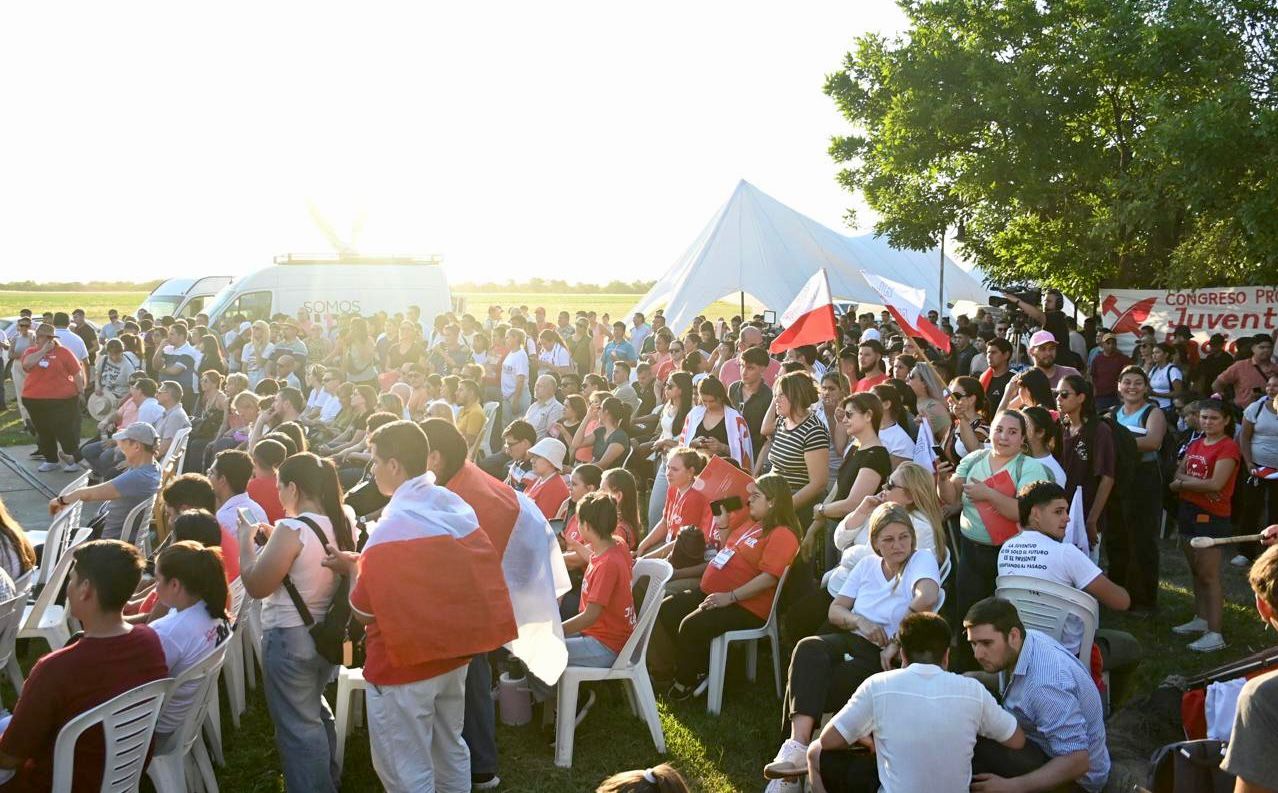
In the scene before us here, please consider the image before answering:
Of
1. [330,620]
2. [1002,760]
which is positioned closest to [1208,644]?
[1002,760]

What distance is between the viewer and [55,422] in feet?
43.3

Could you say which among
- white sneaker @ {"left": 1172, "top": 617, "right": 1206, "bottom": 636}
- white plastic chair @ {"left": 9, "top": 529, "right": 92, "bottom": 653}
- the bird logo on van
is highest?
the bird logo on van

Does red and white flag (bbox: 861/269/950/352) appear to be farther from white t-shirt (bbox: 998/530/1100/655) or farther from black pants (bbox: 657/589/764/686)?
white t-shirt (bbox: 998/530/1100/655)

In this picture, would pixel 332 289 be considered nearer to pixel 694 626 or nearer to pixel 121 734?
pixel 694 626

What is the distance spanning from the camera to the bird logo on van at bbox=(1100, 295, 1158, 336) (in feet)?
54.0

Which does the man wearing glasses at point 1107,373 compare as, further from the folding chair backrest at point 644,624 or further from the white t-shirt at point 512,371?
the folding chair backrest at point 644,624

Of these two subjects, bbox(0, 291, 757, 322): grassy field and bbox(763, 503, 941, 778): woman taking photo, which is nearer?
bbox(763, 503, 941, 778): woman taking photo

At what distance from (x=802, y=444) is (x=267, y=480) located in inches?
133

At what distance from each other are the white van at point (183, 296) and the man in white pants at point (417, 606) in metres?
20.5

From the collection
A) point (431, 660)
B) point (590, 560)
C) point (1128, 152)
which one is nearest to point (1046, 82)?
point (1128, 152)

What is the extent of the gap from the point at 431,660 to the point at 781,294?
587 inches

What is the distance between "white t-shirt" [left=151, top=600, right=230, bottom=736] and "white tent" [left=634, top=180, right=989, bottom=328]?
13.9 m

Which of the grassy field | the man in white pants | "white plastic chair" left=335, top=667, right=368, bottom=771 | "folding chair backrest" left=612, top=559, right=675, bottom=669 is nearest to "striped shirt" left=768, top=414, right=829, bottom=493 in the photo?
"folding chair backrest" left=612, top=559, right=675, bottom=669

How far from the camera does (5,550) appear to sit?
16.9ft
